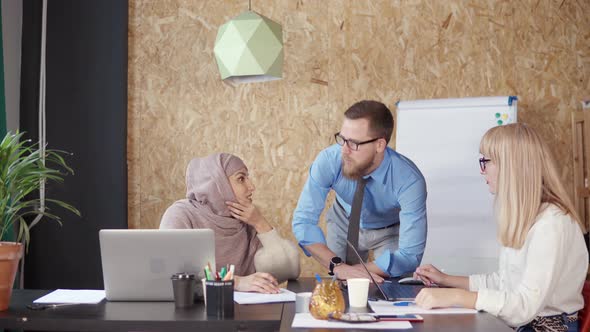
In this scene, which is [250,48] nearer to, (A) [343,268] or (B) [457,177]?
(A) [343,268]

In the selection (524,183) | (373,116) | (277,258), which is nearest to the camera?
(524,183)

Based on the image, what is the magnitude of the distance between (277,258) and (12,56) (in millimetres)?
2796

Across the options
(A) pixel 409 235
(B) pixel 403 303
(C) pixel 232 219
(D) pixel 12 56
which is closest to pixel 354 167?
(A) pixel 409 235

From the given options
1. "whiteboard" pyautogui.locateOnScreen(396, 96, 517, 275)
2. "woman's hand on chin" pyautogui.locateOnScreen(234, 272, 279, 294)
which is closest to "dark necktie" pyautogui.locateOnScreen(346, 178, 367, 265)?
"woman's hand on chin" pyautogui.locateOnScreen(234, 272, 279, 294)

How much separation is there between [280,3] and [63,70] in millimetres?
1556

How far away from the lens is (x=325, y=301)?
1.89 m

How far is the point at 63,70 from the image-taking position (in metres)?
4.98

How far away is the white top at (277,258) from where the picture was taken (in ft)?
9.58

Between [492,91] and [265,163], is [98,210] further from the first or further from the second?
[492,91]

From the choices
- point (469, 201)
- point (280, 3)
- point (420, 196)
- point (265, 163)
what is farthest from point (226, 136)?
point (420, 196)

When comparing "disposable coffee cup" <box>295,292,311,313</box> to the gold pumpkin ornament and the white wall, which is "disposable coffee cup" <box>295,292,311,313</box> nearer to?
the gold pumpkin ornament

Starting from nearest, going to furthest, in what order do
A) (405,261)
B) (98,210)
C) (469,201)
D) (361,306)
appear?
(361,306) → (405,261) → (469,201) → (98,210)

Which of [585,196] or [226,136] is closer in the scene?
[585,196]

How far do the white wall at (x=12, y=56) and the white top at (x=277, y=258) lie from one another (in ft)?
8.24
